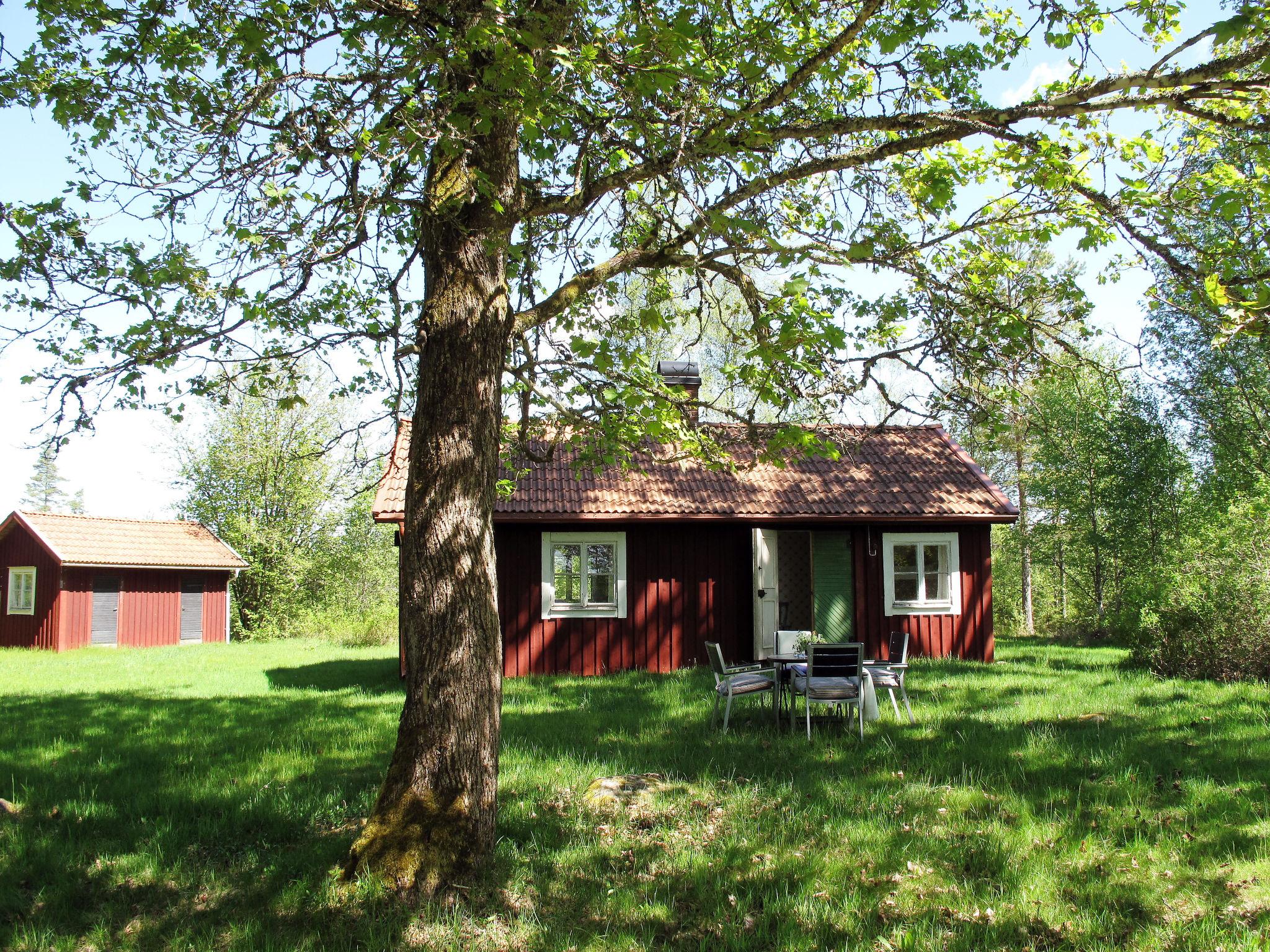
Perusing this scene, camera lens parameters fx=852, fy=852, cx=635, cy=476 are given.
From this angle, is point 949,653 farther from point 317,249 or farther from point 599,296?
point 317,249

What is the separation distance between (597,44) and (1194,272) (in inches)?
150

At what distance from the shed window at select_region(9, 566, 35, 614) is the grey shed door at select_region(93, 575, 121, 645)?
1.73m

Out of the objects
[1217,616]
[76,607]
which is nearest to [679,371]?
[1217,616]

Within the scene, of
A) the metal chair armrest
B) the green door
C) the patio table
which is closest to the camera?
the patio table

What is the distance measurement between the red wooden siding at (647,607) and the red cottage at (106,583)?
17399 millimetres

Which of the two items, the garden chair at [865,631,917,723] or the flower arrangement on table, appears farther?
the flower arrangement on table

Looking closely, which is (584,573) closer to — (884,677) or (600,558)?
(600,558)

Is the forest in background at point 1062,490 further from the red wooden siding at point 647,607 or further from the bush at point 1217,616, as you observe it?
the red wooden siding at point 647,607

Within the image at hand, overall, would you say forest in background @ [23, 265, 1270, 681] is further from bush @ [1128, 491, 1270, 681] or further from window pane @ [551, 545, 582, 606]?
window pane @ [551, 545, 582, 606]

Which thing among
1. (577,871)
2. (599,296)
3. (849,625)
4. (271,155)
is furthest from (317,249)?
(849,625)

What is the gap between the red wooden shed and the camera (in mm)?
13805

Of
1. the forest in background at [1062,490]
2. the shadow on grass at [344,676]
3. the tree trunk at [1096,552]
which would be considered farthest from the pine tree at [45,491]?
the tree trunk at [1096,552]

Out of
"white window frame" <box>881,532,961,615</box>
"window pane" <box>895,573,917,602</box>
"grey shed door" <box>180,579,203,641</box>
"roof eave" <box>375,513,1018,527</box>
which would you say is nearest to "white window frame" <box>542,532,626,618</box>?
"roof eave" <box>375,513,1018,527</box>

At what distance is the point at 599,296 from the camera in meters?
7.68
